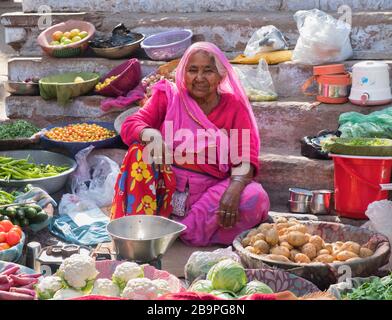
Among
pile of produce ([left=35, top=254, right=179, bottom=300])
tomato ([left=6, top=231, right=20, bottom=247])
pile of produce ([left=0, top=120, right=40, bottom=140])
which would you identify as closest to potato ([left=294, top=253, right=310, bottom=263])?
pile of produce ([left=35, top=254, right=179, bottom=300])

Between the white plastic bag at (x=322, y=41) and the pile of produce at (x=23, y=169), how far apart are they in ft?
7.77

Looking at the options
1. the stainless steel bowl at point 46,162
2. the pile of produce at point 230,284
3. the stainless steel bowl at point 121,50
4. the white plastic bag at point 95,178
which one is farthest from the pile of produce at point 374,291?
the stainless steel bowl at point 121,50

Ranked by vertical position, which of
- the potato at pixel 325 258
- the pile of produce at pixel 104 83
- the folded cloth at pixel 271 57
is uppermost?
the folded cloth at pixel 271 57

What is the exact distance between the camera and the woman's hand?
5.00 metres

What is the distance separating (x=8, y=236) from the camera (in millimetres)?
4559

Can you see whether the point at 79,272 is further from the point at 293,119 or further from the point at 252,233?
the point at 293,119

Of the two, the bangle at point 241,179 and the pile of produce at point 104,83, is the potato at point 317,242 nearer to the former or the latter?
the bangle at point 241,179

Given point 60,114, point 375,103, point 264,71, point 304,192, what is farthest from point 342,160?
point 60,114

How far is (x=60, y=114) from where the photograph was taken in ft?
23.6

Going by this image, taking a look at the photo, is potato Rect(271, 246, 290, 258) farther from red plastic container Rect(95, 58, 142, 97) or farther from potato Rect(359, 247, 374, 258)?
red plastic container Rect(95, 58, 142, 97)

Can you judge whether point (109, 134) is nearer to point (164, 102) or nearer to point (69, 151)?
point (69, 151)

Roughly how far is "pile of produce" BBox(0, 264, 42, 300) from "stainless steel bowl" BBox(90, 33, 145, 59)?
3.96 meters

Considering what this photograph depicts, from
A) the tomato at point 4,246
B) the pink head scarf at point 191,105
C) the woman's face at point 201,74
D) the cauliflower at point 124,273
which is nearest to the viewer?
the cauliflower at point 124,273

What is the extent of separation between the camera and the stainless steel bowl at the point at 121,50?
729cm
